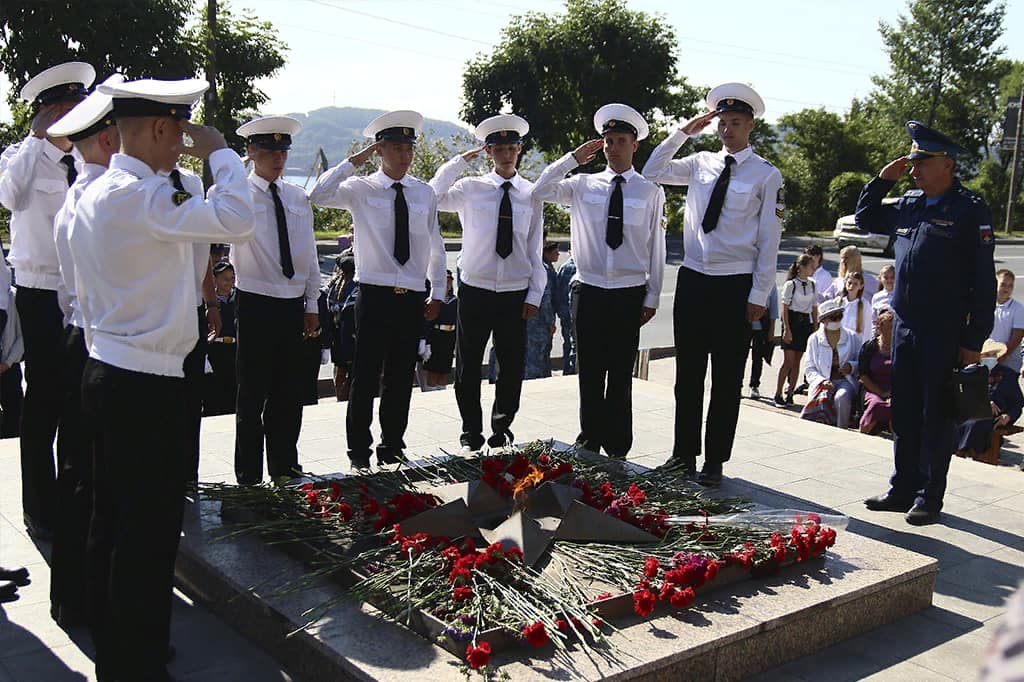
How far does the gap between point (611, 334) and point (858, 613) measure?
8.39 ft

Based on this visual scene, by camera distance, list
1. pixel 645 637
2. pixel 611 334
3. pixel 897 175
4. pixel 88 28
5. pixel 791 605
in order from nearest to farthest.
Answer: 1. pixel 645 637
2. pixel 791 605
3. pixel 897 175
4. pixel 611 334
5. pixel 88 28

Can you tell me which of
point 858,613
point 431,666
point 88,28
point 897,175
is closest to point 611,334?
point 897,175

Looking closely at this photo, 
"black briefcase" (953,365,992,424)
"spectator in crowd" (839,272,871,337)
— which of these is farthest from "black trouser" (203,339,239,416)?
"spectator in crowd" (839,272,871,337)

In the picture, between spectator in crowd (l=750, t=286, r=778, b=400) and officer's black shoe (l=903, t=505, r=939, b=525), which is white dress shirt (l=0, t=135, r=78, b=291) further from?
spectator in crowd (l=750, t=286, r=778, b=400)

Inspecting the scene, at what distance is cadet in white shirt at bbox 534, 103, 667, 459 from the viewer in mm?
6305

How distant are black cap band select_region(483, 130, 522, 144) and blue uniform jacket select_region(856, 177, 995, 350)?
8.17 ft

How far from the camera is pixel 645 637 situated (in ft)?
12.1

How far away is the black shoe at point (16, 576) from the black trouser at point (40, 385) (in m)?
0.57

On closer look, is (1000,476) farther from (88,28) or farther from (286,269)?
(88,28)

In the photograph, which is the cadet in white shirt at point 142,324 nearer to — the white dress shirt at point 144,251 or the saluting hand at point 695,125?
the white dress shirt at point 144,251

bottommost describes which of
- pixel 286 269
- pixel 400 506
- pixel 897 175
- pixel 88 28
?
pixel 400 506

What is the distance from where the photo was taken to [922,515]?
5.62 m

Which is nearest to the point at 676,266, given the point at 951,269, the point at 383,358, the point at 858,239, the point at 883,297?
the point at 858,239

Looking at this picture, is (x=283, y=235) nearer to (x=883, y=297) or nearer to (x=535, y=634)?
(x=535, y=634)
